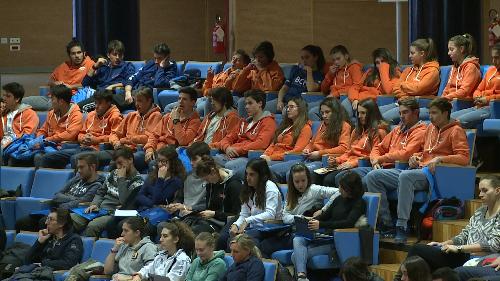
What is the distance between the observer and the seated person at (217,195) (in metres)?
9.52

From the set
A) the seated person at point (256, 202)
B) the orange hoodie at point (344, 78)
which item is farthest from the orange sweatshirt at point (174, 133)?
the seated person at point (256, 202)

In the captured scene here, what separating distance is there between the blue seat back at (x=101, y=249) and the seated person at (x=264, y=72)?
2554mm

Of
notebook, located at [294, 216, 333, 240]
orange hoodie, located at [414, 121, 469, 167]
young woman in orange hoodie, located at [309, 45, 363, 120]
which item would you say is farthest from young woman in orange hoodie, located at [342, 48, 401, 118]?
Result: notebook, located at [294, 216, 333, 240]

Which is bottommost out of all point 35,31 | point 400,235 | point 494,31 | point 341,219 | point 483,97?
point 400,235

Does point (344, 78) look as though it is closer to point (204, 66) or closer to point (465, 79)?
point (465, 79)

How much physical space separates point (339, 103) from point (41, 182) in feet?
9.84

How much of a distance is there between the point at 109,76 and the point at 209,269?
527 centimetres

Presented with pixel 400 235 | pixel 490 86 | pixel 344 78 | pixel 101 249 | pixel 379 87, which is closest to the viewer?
pixel 400 235

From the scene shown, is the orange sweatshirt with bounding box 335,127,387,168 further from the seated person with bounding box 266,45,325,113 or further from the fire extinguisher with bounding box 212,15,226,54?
the fire extinguisher with bounding box 212,15,226,54

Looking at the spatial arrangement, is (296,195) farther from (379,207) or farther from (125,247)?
(125,247)

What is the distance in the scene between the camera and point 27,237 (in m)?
10.3

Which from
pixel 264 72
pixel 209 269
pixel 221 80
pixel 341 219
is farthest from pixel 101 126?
pixel 341 219

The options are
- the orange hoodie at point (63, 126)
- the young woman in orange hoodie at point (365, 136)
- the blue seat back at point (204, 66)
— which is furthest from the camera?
the blue seat back at point (204, 66)

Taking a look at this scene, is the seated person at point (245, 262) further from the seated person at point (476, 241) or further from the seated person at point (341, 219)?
the seated person at point (476, 241)
